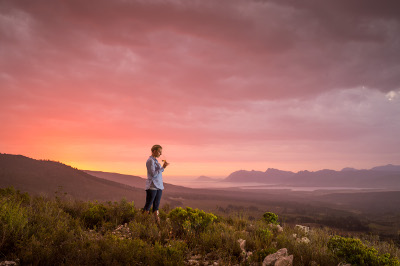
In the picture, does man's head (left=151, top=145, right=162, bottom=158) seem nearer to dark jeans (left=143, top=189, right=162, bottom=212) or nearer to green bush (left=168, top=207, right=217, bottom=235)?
dark jeans (left=143, top=189, right=162, bottom=212)

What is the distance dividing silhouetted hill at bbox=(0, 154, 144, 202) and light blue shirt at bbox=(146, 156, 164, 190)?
174 ft

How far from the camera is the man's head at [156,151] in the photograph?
827 centimetres

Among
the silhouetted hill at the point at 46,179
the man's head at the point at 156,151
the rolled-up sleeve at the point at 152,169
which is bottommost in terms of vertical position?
the silhouetted hill at the point at 46,179

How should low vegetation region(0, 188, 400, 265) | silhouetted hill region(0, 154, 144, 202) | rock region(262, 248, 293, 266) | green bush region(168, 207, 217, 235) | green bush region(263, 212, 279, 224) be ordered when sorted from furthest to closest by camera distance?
silhouetted hill region(0, 154, 144, 202) → green bush region(263, 212, 279, 224) → green bush region(168, 207, 217, 235) → rock region(262, 248, 293, 266) → low vegetation region(0, 188, 400, 265)

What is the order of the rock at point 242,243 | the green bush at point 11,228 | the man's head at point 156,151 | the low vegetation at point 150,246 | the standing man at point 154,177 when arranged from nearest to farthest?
the low vegetation at point 150,246 < the green bush at point 11,228 < the rock at point 242,243 < the standing man at point 154,177 < the man's head at point 156,151

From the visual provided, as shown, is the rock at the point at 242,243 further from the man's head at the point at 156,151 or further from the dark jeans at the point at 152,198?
the man's head at the point at 156,151

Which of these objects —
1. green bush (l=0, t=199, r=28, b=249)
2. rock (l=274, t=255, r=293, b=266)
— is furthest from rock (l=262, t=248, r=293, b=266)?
A: green bush (l=0, t=199, r=28, b=249)

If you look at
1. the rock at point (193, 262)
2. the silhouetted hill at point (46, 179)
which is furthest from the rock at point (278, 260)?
the silhouetted hill at point (46, 179)

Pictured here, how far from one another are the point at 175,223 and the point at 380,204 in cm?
24181

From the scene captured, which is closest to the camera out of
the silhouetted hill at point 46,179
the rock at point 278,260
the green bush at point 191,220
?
the rock at point 278,260

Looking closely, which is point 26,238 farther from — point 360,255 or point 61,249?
point 360,255

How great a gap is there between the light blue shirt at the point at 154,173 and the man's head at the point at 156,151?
0.14 m

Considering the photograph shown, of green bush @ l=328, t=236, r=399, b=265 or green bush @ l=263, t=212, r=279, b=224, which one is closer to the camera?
green bush @ l=328, t=236, r=399, b=265

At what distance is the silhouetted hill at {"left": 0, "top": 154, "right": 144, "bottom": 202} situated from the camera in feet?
198
